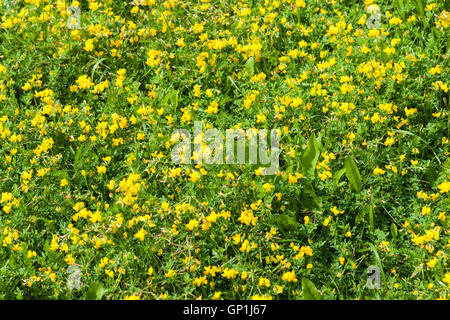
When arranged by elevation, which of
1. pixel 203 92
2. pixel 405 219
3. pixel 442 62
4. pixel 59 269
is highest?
pixel 442 62

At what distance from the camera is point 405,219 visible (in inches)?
154

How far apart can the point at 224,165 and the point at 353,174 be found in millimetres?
940

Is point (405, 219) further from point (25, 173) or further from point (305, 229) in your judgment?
point (25, 173)

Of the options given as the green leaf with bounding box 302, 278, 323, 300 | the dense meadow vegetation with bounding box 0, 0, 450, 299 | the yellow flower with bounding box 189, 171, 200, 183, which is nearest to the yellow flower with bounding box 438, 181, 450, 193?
the dense meadow vegetation with bounding box 0, 0, 450, 299

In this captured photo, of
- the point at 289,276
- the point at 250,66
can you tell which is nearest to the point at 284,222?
the point at 289,276

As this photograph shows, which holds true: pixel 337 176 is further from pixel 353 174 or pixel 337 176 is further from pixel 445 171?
pixel 445 171

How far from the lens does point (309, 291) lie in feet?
11.9

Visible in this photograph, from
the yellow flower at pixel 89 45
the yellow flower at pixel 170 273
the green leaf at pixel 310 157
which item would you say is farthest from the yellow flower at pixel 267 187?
the yellow flower at pixel 89 45

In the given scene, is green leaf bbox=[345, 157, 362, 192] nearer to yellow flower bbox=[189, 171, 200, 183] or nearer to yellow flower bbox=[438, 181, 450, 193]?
yellow flower bbox=[438, 181, 450, 193]

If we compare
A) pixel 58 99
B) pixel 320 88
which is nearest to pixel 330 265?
pixel 320 88

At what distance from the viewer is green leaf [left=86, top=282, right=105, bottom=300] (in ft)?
12.2
